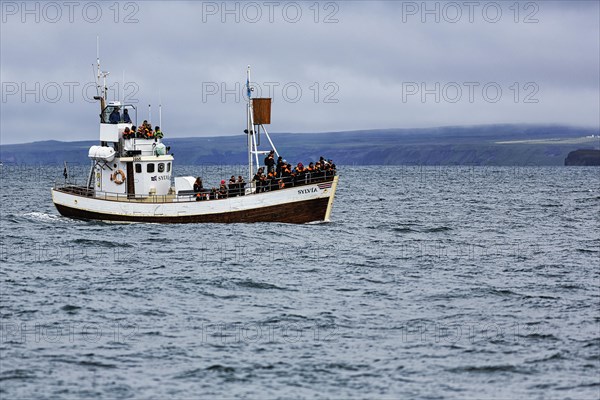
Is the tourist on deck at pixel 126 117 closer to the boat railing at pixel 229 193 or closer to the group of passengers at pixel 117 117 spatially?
the group of passengers at pixel 117 117

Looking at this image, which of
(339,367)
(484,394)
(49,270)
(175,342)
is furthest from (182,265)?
(484,394)

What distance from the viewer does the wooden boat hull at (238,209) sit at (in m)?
54.3

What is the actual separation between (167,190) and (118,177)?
3.06 metres

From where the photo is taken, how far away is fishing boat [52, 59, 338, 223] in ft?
178

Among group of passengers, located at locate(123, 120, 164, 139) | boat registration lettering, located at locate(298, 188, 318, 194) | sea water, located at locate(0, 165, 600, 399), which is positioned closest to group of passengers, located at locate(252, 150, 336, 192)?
boat registration lettering, located at locate(298, 188, 318, 194)

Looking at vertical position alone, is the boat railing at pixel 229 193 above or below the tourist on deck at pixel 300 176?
below

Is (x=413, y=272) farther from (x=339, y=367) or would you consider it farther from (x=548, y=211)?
(x=548, y=211)

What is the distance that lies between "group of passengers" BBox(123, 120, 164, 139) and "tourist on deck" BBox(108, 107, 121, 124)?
2.92 feet

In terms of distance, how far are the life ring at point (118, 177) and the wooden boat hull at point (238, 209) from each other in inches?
74.3

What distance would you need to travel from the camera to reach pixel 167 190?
2322 inches

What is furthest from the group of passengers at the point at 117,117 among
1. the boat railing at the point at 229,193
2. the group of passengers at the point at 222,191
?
the group of passengers at the point at 222,191

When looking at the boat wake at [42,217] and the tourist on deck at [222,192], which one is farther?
the boat wake at [42,217]

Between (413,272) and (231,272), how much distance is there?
7573 millimetres

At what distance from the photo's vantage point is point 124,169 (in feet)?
189
